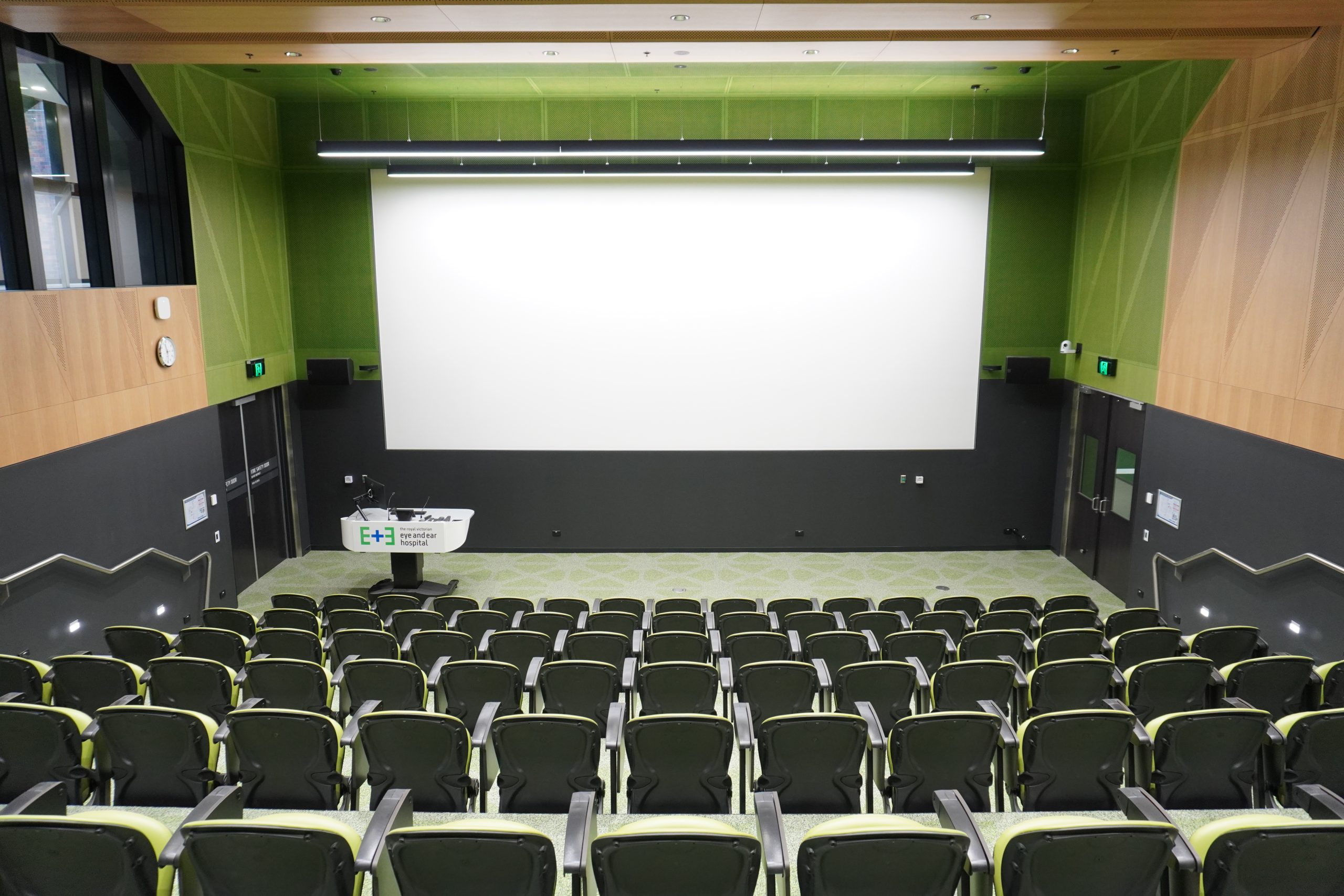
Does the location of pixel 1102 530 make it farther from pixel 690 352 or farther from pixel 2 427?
pixel 2 427

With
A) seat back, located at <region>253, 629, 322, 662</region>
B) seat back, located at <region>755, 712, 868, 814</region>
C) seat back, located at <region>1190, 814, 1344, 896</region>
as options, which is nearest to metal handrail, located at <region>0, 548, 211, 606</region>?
seat back, located at <region>253, 629, 322, 662</region>

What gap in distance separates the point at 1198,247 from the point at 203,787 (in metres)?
9.85

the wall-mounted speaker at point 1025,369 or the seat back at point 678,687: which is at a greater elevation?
the wall-mounted speaker at point 1025,369

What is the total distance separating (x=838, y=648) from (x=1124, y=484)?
6111mm

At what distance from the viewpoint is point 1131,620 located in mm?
7828

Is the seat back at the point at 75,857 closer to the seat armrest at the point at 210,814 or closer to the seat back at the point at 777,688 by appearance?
the seat armrest at the point at 210,814

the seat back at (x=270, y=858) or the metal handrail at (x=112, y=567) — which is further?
the metal handrail at (x=112, y=567)

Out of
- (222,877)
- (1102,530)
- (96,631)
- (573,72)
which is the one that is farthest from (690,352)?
(222,877)

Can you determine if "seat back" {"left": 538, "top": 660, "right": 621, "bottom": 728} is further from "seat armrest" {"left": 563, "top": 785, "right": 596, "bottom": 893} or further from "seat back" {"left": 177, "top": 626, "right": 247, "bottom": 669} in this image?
"seat back" {"left": 177, "top": 626, "right": 247, "bottom": 669}

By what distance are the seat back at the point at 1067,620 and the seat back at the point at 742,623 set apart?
233cm

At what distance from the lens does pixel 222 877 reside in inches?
123

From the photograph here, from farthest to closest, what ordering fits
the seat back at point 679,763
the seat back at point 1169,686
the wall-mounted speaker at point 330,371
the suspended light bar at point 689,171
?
the wall-mounted speaker at point 330,371, the suspended light bar at point 689,171, the seat back at point 1169,686, the seat back at point 679,763

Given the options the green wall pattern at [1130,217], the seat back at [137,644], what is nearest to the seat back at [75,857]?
the seat back at [137,644]

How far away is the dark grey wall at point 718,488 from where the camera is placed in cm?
1255
